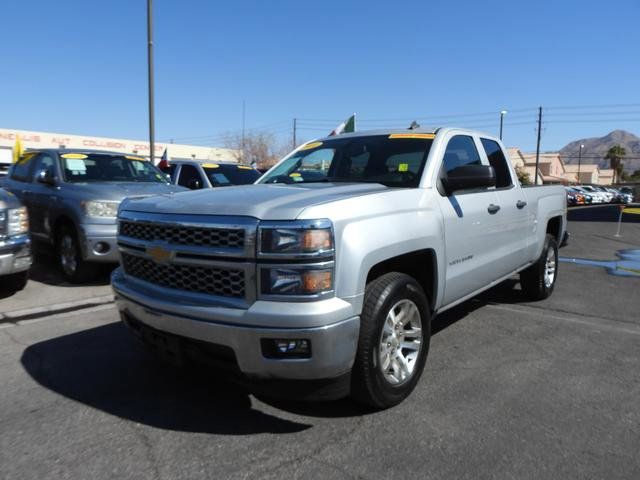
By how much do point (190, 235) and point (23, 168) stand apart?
6963mm

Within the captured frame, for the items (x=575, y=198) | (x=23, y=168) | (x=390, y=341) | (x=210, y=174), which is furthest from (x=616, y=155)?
(x=390, y=341)

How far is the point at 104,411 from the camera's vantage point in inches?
129

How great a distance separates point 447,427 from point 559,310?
345 centimetres

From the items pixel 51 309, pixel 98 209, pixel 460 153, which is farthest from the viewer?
pixel 98 209

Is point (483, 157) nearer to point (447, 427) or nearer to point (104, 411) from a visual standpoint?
point (447, 427)

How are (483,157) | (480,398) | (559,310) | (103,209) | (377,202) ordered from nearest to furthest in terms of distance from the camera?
(377,202) → (480,398) → (483,157) → (559,310) → (103,209)

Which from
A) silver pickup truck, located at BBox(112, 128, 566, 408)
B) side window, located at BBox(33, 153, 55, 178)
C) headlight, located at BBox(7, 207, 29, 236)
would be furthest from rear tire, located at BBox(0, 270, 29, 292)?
silver pickup truck, located at BBox(112, 128, 566, 408)

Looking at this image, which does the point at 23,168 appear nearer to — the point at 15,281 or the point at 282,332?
the point at 15,281

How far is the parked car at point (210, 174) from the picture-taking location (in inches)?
411

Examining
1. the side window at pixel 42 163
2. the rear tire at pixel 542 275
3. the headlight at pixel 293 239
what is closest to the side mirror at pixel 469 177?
the headlight at pixel 293 239

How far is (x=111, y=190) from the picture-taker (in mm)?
6859

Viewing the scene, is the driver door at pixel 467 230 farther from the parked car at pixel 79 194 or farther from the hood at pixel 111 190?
the parked car at pixel 79 194

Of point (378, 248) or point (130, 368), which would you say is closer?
point (378, 248)

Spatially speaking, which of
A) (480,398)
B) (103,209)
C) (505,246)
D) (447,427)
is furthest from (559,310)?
(103,209)
